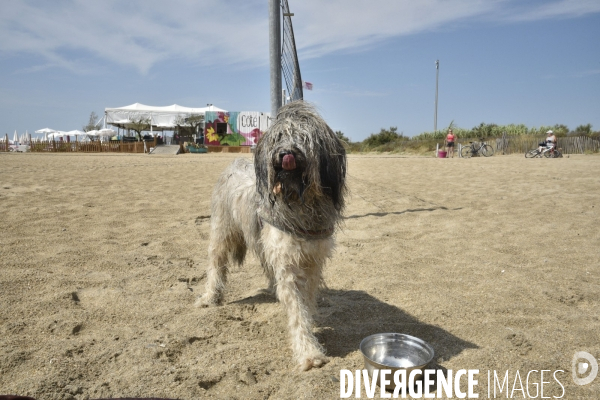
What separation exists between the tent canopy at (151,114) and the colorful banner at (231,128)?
1.60m

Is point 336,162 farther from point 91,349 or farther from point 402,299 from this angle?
point 91,349

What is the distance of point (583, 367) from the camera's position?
2.97 m

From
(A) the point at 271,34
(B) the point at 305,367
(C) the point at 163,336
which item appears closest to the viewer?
(B) the point at 305,367

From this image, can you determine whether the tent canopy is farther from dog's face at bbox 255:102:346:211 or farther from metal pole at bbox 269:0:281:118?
dog's face at bbox 255:102:346:211

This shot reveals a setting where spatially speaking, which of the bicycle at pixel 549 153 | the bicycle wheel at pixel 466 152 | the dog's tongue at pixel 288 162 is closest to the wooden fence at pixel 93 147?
the bicycle wheel at pixel 466 152

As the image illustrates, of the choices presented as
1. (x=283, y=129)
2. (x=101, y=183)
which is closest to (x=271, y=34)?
(x=283, y=129)

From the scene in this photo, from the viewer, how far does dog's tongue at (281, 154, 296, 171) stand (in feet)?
9.25

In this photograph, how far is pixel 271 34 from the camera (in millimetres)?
5504

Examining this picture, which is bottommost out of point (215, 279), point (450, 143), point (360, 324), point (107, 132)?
point (360, 324)

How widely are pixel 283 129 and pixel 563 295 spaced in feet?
10.6

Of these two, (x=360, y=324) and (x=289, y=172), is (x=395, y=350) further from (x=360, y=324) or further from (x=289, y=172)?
Result: (x=289, y=172)

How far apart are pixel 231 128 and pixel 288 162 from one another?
120 ft

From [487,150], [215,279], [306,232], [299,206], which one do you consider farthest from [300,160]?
[487,150]

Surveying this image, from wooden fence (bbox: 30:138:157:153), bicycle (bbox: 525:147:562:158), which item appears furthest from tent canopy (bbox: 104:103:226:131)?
bicycle (bbox: 525:147:562:158)
